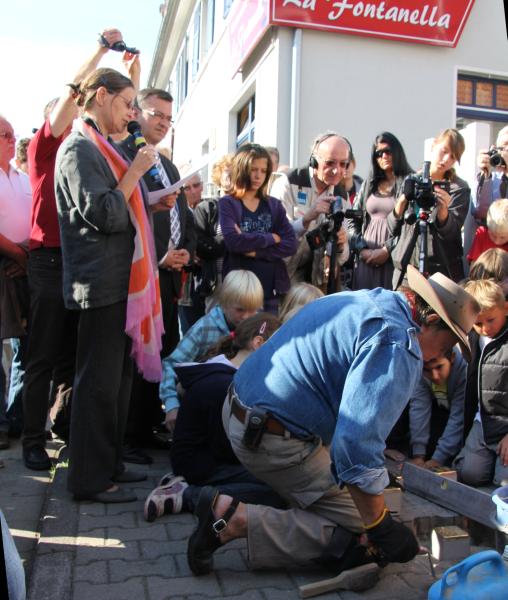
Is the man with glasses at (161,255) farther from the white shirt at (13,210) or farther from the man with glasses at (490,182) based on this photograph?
the man with glasses at (490,182)

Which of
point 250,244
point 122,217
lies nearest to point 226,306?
point 250,244

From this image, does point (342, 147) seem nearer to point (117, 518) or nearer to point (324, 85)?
point (117, 518)

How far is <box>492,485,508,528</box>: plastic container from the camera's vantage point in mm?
2473

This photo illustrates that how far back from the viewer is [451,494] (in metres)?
2.90

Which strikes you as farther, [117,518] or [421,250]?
[421,250]

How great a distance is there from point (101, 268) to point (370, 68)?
654 centimetres

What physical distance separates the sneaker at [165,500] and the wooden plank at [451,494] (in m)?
1.02

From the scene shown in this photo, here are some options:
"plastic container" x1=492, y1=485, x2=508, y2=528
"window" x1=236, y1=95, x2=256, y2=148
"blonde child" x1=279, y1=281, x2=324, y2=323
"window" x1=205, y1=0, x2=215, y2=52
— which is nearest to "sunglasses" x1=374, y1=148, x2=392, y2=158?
"blonde child" x1=279, y1=281, x2=324, y2=323

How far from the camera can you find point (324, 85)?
846 cm

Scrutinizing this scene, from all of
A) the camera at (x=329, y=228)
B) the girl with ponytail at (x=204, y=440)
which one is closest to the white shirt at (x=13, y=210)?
the girl with ponytail at (x=204, y=440)

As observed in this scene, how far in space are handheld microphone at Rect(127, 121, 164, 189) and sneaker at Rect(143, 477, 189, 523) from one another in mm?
1457

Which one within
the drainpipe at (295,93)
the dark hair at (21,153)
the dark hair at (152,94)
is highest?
the drainpipe at (295,93)

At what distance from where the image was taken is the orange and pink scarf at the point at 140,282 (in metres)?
3.08

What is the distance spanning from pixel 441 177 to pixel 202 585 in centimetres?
316
